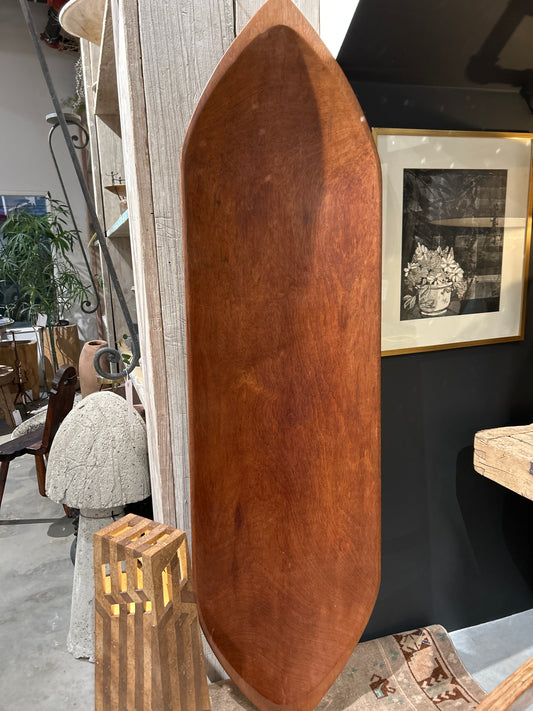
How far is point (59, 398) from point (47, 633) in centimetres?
106

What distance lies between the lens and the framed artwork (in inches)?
50.9

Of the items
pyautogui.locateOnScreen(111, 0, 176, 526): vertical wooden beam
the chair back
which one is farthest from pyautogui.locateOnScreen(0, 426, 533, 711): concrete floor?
pyautogui.locateOnScreen(111, 0, 176, 526): vertical wooden beam

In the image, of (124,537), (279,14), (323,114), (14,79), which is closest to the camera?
(124,537)

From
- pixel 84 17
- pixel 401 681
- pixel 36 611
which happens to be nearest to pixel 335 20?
pixel 84 17

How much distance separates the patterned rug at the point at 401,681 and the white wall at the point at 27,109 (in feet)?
15.5

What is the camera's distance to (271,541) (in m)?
1.14

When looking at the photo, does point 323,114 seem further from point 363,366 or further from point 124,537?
point 124,537

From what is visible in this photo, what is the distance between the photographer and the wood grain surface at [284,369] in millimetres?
989

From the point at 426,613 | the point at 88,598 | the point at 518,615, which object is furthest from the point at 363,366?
the point at 88,598

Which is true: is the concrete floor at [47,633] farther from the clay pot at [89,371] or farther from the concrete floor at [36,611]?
the clay pot at [89,371]

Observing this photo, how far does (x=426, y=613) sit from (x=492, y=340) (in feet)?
2.90

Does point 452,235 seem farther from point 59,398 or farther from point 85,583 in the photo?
point 59,398

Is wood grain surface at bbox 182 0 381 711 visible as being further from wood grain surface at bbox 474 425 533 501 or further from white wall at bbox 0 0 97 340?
white wall at bbox 0 0 97 340

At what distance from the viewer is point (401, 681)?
1307 millimetres
